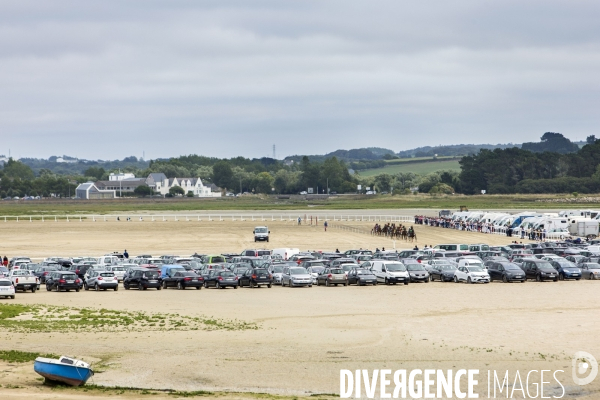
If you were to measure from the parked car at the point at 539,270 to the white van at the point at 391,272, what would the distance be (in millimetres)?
6613

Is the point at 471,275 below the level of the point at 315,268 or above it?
below

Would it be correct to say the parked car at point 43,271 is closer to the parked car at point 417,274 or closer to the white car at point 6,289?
the white car at point 6,289

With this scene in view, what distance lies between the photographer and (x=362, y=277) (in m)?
46.5

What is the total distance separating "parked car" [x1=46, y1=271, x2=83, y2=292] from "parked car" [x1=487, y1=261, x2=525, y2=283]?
21.4m

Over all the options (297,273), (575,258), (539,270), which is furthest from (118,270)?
(575,258)

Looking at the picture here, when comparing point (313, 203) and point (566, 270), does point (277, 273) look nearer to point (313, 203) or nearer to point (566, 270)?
point (566, 270)

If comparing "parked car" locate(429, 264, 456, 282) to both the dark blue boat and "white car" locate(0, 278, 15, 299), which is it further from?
the dark blue boat

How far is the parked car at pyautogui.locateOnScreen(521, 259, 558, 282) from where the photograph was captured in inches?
1841

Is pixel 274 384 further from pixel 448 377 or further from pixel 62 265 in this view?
pixel 62 265

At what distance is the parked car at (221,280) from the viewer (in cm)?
4581

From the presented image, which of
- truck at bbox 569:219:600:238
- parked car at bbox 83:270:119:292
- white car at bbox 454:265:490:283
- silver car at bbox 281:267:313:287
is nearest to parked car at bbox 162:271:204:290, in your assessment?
parked car at bbox 83:270:119:292

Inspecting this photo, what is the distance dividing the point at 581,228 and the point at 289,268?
44.0 m

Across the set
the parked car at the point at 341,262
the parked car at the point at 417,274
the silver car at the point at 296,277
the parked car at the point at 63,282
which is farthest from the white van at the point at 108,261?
the parked car at the point at 417,274

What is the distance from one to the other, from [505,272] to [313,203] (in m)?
133
